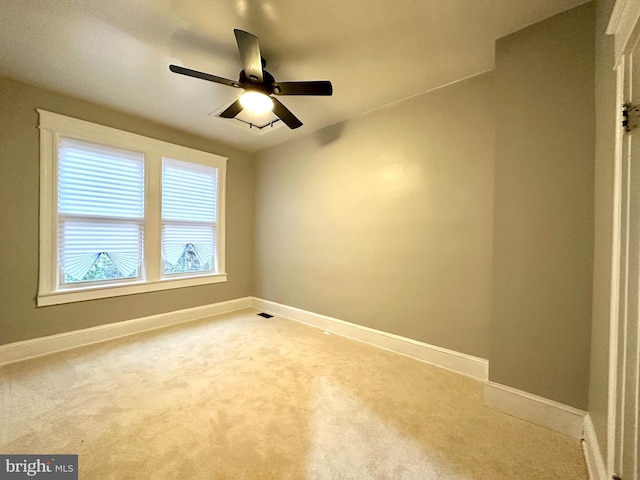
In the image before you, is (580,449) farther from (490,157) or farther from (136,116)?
(136,116)

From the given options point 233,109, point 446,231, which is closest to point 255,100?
point 233,109

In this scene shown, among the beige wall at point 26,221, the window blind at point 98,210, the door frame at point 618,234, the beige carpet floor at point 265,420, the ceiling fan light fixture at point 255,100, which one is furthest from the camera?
the window blind at point 98,210

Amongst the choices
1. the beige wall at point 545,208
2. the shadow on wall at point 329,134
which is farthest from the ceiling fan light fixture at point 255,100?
the beige wall at point 545,208

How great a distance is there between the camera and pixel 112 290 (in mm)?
2762

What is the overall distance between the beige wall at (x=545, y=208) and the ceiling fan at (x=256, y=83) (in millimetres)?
1308

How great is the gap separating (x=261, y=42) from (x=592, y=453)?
3141mm

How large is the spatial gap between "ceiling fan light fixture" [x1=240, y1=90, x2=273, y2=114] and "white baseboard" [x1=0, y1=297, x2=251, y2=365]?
280 cm

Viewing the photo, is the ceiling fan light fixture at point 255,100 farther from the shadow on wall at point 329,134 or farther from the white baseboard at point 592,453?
the white baseboard at point 592,453

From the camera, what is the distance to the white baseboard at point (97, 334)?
7.23ft

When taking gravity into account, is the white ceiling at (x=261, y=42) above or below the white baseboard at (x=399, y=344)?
above

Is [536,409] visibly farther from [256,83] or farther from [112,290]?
[112,290]

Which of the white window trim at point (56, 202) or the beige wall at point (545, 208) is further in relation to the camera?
the white window trim at point (56, 202)

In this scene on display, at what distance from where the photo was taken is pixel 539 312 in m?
1.52

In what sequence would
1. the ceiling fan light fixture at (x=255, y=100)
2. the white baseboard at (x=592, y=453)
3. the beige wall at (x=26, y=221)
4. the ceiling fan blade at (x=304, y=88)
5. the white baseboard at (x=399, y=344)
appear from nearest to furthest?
the white baseboard at (x=592, y=453) < the ceiling fan blade at (x=304, y=88) < the ceiling fan light fixture at (x=255, y=100) < the white baseboard at (x=399, y=344) < the beige wall at (x=26, y=221)
